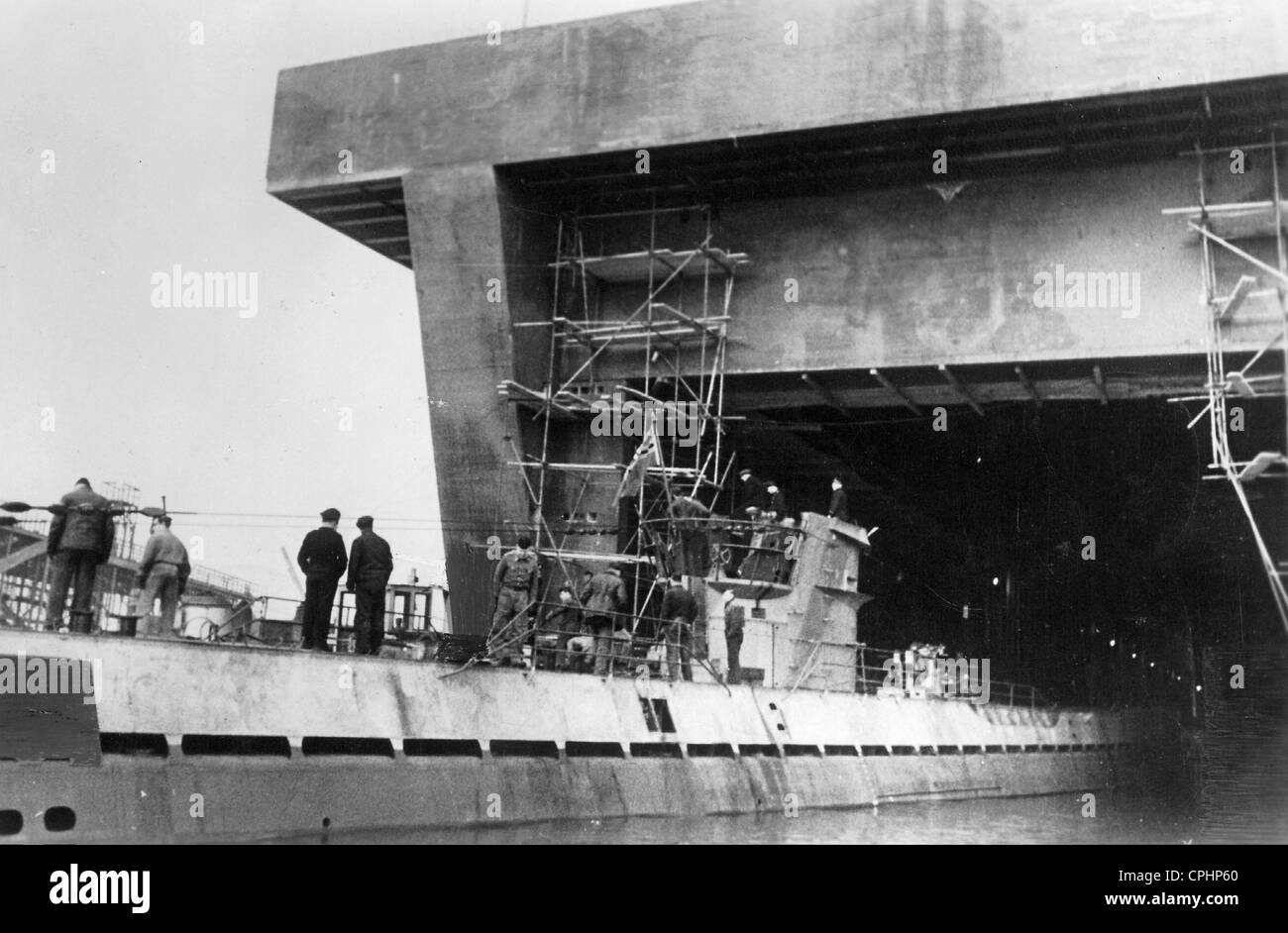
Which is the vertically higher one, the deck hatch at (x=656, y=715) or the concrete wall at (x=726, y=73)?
the concrete wall at (x=726, y=73)

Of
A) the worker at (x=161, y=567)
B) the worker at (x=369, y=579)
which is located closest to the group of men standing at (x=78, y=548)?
the worker at (x=161, y=567)

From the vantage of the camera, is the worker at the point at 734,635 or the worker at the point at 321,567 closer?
the worker at the point at 321,567

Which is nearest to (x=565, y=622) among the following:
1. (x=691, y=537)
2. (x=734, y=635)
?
(x=734, y=635)

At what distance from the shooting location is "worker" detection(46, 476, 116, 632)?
1259 cm

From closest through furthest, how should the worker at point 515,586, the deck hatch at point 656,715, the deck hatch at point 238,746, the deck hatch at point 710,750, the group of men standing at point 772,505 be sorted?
the deck hatch at point 238,746 < the deck hatch at point 656,715 < the worker at point 515,586 < the deck hatch at point 710,750 < the group of men standing at point 772,505

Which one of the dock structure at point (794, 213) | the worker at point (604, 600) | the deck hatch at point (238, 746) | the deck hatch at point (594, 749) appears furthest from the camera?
the dock structure at point (794, 213)

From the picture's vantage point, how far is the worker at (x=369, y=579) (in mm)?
14336

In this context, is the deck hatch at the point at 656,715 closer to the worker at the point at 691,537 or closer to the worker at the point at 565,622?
the worker at the point at 565,622

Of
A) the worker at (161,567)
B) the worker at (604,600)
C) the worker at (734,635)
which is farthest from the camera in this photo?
the worker at (734,635)

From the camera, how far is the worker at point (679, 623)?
1852 centimetres

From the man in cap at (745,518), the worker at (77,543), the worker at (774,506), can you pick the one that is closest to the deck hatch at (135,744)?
the worker at (77,543)

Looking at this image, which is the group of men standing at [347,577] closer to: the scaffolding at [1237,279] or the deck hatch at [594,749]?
the deck hatch at [594,749]

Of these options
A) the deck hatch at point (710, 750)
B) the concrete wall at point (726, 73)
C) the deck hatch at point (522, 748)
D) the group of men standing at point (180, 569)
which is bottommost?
the deck hatch at point (710, 750)
